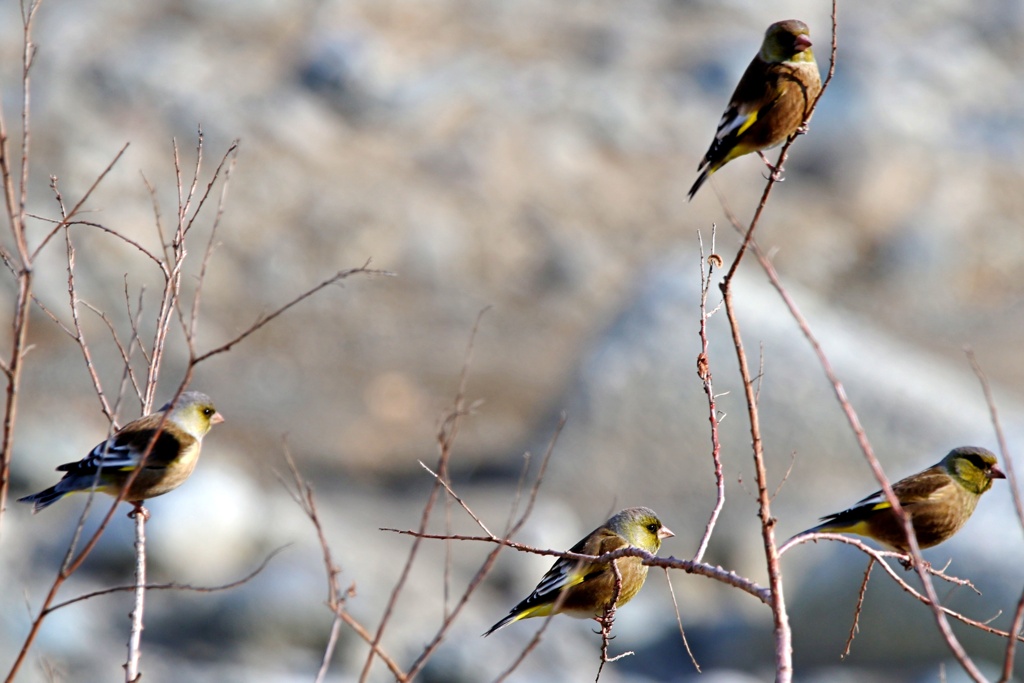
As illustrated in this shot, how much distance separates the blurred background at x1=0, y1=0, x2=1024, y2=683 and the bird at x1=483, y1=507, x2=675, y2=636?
2.69 m

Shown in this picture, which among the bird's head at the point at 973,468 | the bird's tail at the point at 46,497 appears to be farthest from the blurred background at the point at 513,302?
the bird's tail at the point at 46,497

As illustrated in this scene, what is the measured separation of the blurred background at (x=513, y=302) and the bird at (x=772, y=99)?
91.2 inches

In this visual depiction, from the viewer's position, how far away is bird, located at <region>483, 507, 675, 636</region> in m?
4.62

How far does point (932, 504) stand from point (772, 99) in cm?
171

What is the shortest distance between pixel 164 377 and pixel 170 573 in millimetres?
5989

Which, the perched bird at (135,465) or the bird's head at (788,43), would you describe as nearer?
the bird's head at (788,43)

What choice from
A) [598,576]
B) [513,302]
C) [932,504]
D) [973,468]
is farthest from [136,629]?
[513,302]

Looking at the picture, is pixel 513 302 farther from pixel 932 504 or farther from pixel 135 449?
pixel 932 504

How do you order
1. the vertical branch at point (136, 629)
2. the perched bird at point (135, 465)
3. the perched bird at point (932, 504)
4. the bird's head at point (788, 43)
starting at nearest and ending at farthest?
the vertical branch at point (136, 629) < the perched bird at point (932, 504) < the bird's head at point (788, 43) < the perched bird at point (135, 465)

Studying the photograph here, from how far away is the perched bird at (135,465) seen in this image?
5148 mm

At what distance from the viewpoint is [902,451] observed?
1370 cm

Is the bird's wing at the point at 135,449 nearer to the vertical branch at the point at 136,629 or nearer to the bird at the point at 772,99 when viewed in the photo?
the vertical branch at the point at 136,629

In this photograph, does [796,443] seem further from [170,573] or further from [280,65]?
[280,65]

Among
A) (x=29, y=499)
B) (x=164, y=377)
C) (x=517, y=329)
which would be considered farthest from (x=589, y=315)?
(x=29, y=499)
